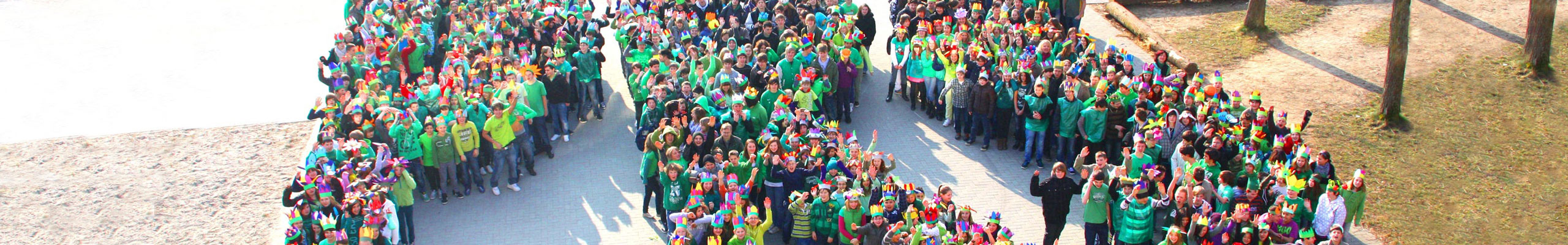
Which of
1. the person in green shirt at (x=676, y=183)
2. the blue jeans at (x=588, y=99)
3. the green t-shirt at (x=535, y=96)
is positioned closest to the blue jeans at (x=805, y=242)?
the person in green shirt at (x=676, y=183)

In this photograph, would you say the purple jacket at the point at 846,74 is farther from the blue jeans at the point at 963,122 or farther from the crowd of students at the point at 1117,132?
the blue jeans at the point at 963,122

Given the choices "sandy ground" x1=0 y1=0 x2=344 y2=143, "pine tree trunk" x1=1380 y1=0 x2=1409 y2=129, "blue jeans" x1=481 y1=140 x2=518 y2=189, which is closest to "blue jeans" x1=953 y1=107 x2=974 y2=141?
"blue jeans" x1=481 y1=140 x2=518 y2=189

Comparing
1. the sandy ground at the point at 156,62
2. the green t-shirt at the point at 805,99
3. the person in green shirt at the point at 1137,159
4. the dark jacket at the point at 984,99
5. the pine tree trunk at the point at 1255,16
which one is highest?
the sandy ground at the point at 156,62

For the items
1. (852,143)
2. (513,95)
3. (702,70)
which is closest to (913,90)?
(702,70)

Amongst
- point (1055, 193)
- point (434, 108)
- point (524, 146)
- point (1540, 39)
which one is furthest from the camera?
point (1540, 39)

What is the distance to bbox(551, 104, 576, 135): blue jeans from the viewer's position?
14.7m

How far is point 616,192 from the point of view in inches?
523

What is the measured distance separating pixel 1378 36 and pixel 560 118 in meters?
11.7

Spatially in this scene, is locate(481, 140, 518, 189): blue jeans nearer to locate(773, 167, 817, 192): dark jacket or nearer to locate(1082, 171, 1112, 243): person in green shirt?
locate(773, 167, 817, 192): dark jacket

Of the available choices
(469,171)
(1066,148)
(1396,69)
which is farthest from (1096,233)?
(1396,69)

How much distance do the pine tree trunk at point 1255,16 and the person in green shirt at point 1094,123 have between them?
7.52 meters

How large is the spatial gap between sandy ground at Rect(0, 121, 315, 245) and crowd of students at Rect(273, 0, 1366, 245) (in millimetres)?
1103

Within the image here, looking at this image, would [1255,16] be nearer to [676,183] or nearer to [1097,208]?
[1097,208]

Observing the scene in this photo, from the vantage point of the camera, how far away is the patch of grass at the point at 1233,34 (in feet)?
60.5
